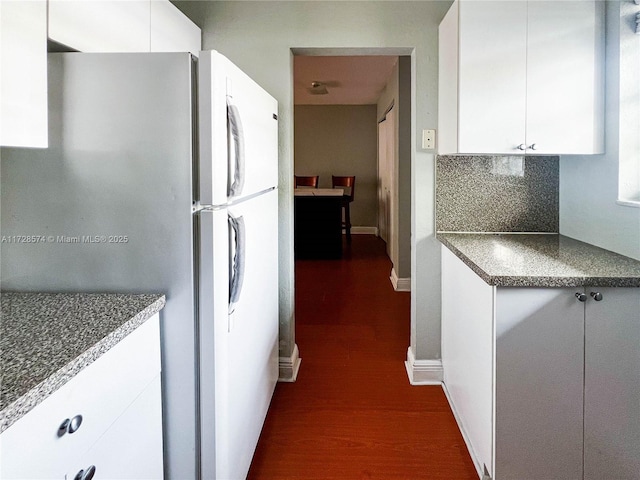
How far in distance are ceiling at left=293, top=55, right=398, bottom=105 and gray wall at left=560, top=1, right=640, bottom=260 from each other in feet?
9.03

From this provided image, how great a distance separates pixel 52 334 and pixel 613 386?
169cm

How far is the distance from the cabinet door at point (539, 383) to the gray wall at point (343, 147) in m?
8.06

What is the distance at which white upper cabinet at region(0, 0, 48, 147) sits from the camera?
44.9 inches

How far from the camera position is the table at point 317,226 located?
7.18 metres

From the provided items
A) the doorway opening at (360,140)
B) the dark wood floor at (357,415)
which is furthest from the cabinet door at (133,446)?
the doorway opening at (360,140)

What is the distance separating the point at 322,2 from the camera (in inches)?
109

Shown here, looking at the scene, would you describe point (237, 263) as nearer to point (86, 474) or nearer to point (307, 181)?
point (86, 474)

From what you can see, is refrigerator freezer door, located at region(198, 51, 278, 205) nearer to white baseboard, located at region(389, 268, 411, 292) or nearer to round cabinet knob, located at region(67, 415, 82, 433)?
round cabinet knob, located at region(67, 415, 82, 433)

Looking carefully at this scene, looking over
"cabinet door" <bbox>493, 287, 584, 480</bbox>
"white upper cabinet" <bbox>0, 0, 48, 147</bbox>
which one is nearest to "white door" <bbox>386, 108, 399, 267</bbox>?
"cabinet door" <bbox>493, 287, 584, 480</bbox>

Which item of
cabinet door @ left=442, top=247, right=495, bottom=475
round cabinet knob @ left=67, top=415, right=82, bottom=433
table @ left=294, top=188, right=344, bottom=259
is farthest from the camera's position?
table @ left=294, top=188, right=344, bottom=259

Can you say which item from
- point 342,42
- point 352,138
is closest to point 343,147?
point 352,138

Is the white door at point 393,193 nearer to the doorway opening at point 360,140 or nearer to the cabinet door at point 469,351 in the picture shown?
the doorway opening at point 360,140

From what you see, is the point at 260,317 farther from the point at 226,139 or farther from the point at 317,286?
the point at 317,286

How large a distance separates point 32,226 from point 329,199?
19.1 feet
